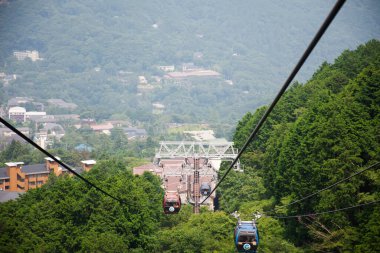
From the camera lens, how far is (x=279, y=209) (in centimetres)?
3241

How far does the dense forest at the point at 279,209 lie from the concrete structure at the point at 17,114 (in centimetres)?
14060

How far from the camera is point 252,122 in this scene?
53906 millimetres

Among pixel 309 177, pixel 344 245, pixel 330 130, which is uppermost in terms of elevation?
pixel 330 130

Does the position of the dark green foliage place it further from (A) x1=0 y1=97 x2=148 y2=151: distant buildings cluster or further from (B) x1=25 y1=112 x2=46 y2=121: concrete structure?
(B) x1=25 y1=112 x2=46 y2=121: concrete structure

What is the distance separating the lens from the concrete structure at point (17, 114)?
177525 millimetres

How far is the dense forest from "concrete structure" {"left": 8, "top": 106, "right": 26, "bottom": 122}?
141 meters

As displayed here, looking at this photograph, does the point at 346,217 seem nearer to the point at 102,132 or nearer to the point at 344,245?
the point at 344,245

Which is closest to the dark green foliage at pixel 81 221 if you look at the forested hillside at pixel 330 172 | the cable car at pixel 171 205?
the cable car at pixel 171 205

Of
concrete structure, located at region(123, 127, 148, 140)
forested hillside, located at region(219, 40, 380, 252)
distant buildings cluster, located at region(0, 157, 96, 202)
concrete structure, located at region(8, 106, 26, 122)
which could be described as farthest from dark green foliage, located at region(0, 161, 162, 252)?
concrete structure, located at region(8, 106, 26, 122)

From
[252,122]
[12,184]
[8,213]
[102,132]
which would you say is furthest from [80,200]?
[102,132]

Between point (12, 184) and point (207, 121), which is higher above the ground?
point (207, 121)

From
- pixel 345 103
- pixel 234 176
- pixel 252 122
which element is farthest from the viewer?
pixel 252 122

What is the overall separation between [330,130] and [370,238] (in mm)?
7686

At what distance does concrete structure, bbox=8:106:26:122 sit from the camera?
17752 centimetres
